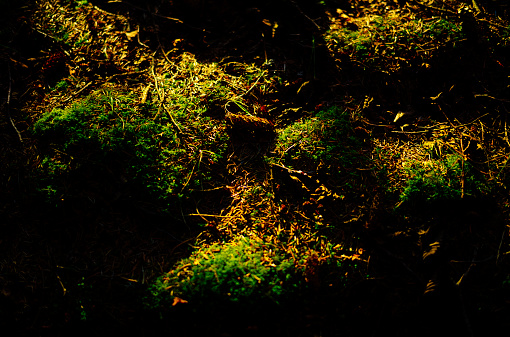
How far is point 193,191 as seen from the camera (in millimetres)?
2631

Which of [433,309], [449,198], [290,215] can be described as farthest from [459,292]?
[290,215]

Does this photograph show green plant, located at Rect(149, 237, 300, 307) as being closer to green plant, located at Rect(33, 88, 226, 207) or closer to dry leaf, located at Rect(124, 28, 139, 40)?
green plant, located at Rect(33, 88, 226, 207)

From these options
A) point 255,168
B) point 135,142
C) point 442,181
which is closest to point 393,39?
point 442,181

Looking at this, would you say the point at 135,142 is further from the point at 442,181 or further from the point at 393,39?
the point at 393,39

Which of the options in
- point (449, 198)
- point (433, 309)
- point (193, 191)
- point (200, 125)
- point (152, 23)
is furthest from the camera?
point (152, 23)

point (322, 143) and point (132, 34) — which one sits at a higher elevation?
point (132, 34)

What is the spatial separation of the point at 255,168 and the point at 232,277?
3.06ft

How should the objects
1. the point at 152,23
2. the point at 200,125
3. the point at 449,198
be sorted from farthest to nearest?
the point at 152,23
the point at 200,125
the point at 449,198

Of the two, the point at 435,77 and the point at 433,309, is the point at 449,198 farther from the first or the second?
the point at 435,77

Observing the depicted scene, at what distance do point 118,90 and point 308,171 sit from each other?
195cm

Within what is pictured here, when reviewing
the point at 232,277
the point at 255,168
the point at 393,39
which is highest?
the point at 393,39

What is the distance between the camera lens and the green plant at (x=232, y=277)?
2.23 metres

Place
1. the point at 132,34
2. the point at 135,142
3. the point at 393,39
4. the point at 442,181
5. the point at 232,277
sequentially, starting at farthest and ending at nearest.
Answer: the point at 132,34, the point at 393,39, the point at 135,142, the point at 442,181, the point at 232,277

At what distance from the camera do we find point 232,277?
2260 mm
